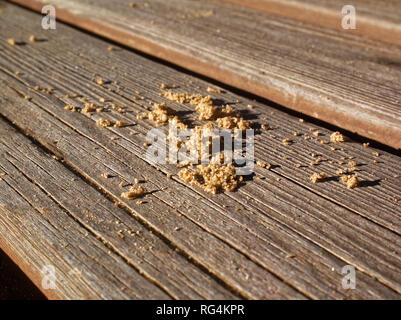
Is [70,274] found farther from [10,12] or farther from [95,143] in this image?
[10,12]

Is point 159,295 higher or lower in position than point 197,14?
lower

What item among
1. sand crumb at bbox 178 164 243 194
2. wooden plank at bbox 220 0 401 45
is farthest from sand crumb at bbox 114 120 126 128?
wooden plank at bbox 220 0 401 45

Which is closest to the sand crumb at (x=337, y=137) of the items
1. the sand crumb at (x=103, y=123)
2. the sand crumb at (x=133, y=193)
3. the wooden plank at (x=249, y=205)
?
the wooden plank at (x=249, y=205)

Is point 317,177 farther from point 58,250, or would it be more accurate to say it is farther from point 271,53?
point 271,53

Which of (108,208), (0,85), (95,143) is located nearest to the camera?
(108,208)

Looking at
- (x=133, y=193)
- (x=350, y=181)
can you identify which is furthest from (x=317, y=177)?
(x=133, y=193)

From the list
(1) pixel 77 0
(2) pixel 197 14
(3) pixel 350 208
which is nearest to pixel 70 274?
(3) pixel 350 208
